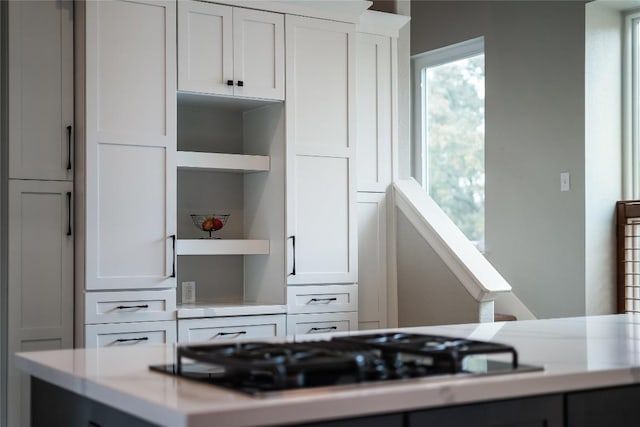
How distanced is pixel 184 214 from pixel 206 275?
0.33 metres

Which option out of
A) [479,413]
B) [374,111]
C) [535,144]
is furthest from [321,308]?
[479,413]

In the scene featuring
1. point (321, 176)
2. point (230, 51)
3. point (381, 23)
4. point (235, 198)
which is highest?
point (381, 23)

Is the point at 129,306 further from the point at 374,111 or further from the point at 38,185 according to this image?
the point at 374,111

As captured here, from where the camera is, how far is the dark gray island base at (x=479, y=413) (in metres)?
1.42

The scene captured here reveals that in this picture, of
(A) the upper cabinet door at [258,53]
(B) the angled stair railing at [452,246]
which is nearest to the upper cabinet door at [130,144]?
(A) the upper cabinet door at [258,53]

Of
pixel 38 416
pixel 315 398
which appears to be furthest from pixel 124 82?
pixel 315 398

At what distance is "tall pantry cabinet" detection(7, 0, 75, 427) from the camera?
3.72 metres

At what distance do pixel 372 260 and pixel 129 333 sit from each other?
1448 millimetres

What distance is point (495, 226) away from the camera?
5.67 metres

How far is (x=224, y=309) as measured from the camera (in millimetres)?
3988

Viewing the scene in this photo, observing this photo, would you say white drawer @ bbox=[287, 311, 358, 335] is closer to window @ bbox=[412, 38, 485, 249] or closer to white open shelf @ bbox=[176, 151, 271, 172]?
white open shelf @ bbox=[176, 151, 271, 172]

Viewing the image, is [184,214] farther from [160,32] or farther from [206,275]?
[160,32]

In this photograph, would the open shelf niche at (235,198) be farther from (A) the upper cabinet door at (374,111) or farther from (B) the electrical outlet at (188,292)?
(A) the upper cabinet door at (374,111)

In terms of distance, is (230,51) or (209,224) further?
(209,224)
